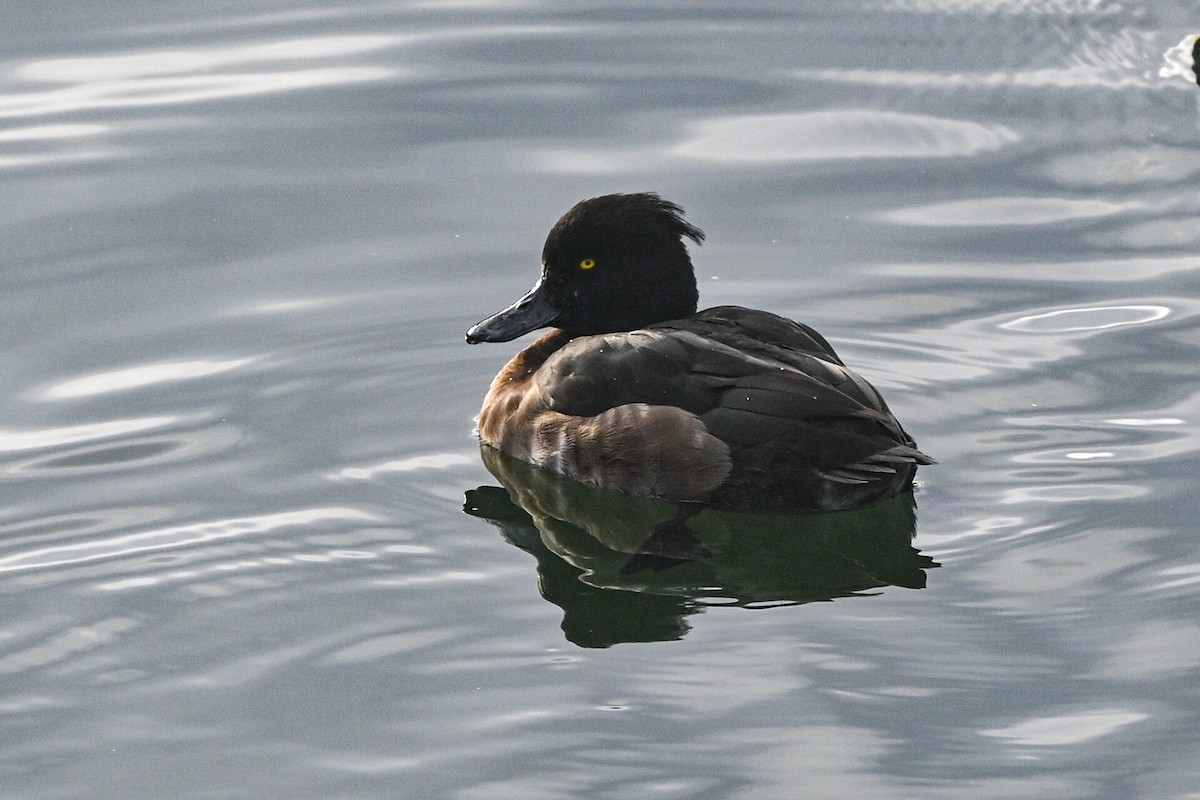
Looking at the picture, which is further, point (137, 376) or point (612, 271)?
point (137, 376)

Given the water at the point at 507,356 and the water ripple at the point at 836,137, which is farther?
the water ripple at the point at 836,137

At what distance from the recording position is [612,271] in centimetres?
788

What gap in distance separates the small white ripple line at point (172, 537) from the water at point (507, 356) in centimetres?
Result: 3

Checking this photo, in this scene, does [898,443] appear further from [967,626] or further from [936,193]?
[936,193]

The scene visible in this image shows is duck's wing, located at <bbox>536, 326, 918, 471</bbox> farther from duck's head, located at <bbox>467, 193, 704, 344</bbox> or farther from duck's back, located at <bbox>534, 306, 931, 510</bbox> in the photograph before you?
duck's head, located at <bbox>467, 193, 704, 344</bbox>

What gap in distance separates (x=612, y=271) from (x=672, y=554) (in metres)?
1.54

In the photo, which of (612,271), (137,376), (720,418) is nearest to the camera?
(720,418)

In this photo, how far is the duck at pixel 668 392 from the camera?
682 centimetres

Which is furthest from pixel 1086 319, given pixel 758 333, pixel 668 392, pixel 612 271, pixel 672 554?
pixel 672 554

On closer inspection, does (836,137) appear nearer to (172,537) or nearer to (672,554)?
(672,554)

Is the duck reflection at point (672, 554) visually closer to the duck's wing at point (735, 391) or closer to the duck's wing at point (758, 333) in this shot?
the duck's wing at point (735, 391)

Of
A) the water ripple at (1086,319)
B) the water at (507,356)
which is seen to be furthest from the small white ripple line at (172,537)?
the water ripple at (1086,319)

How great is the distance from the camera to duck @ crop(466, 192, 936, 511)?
6.82 metres

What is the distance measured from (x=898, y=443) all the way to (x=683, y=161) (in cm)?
374
